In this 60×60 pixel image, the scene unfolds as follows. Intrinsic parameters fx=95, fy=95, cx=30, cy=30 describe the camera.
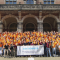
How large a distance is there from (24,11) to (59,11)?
6.02 m

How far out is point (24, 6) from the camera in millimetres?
16141

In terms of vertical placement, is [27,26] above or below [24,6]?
below

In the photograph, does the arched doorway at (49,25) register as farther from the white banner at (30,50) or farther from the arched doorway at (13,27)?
the white banner at (30,50)

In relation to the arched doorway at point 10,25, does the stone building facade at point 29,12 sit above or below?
above

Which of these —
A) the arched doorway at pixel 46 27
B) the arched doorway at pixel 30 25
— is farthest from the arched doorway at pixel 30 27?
the arched doorway at pixel 46 27

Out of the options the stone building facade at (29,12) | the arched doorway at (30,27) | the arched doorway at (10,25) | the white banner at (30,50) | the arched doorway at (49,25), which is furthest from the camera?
the arched doorway at (30,27)

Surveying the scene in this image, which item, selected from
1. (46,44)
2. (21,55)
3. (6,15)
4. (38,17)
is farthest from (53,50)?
(6,15)

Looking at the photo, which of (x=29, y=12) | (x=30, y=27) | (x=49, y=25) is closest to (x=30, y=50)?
(x=29, y=12)

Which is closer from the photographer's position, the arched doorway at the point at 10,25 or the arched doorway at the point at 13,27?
the arched doorway at the point at 10,25

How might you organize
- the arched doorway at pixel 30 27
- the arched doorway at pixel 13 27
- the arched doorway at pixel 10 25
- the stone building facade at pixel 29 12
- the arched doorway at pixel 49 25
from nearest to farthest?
the stone building facade at pixel 29 12 < the arched doorway at pixel 49 25 < the arched doorway at pixel 10 25 < the arched doorway at pixel 30 27 < the arched doorway at pixel 13 27

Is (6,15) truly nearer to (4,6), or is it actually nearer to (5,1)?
(4,6)

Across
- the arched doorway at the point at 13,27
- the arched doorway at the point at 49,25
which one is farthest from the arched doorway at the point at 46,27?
the arched doorway at the point at 13,27

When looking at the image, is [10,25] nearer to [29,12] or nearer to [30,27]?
[30,27]

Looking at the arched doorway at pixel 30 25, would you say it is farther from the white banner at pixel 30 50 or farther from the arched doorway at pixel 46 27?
the white banner at pixel 30 50
